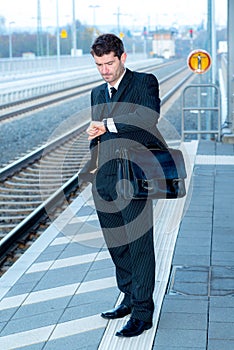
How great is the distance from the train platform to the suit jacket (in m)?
1.06

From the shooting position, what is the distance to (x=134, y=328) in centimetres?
509

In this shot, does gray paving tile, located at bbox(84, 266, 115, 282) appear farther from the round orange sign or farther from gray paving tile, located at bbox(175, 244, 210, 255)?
the round orange sign

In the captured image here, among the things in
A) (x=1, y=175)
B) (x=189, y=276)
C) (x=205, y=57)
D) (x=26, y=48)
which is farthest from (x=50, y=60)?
(x=189, y=276)

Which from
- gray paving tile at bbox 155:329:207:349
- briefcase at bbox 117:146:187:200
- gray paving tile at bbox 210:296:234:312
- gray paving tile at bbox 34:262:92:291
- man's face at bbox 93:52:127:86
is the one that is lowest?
gray paving tile at bbox 34:262:92:291

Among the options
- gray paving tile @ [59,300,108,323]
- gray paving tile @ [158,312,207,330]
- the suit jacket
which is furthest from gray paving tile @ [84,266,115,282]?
the suit jacket

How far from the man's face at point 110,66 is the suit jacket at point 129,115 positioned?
0.07m

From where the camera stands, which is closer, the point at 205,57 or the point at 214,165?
the point at 214,165

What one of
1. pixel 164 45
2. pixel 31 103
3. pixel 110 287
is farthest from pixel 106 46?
pixel 164 45

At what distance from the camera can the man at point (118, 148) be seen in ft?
15.8

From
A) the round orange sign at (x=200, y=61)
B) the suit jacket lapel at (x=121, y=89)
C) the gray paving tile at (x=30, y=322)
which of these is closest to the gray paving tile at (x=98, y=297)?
the gray paving tile at (x=30, y=322)

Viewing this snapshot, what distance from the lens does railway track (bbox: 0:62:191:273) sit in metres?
8.87

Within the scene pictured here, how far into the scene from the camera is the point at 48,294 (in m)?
6.17

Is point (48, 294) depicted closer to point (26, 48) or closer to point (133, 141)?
point (133, 141)

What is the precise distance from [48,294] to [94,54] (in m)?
2.11
